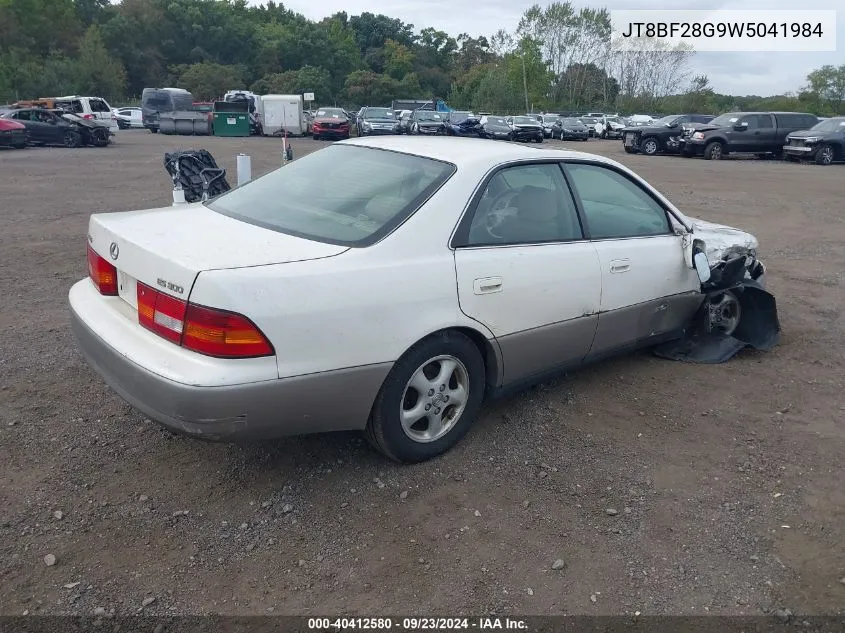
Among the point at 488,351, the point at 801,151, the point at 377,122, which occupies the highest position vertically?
the point at 377,122

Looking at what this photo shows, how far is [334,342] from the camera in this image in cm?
296

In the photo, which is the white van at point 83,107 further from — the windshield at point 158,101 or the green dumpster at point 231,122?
the windshield at point 158,101

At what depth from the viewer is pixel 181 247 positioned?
3.07m

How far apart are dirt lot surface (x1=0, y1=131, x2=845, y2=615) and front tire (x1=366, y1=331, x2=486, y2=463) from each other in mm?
138

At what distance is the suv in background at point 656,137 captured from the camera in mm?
27266

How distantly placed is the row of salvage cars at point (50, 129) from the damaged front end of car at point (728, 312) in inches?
964

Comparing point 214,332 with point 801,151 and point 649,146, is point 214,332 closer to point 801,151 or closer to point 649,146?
point 801,151

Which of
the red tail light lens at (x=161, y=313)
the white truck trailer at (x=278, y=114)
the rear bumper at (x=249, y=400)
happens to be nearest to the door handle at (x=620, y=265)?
the rear bumper at (x=249, y=400)

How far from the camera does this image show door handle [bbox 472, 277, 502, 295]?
347 centimetres

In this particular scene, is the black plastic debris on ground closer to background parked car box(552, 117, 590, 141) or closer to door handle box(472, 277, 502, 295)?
door handle box(472, 277, 502, 295)

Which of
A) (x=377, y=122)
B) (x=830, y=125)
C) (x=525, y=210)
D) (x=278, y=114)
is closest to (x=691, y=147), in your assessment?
(x=830, y=125)

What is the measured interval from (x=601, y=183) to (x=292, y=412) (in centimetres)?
247

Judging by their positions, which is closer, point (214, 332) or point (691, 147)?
point (214, 332)

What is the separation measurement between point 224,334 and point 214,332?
4cm
